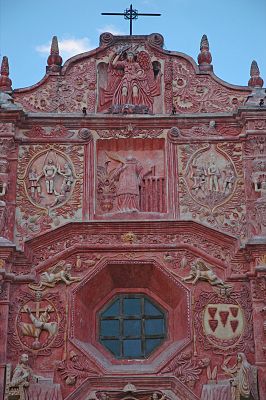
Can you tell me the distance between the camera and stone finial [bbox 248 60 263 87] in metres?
17.6

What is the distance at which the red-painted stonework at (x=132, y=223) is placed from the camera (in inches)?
583

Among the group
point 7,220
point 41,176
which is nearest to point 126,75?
point 41,176

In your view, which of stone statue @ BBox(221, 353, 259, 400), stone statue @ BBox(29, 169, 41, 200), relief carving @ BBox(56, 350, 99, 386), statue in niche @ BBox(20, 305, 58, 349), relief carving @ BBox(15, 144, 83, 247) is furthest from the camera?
stone statue @ BBox(29, 169, 41, 200)

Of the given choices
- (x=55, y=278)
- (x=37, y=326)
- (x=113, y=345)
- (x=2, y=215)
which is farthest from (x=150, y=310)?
(x=2, y=215)

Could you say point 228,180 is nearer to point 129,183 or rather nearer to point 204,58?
point 129,183

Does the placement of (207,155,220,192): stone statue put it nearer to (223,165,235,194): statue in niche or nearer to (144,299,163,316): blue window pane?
(223,165,235,194): statue in niche

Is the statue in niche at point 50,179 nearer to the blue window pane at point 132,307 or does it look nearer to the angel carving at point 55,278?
the angel carving at point 55,278

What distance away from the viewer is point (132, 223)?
16.0 metres

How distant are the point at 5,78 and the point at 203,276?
17.8 ft

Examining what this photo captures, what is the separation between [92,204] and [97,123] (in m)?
1.64

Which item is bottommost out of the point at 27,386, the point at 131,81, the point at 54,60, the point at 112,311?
the point at 27,386

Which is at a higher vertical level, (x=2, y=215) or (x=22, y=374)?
(x=2, y=215)

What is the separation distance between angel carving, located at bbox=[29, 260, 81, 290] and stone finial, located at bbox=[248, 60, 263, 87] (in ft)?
16.4

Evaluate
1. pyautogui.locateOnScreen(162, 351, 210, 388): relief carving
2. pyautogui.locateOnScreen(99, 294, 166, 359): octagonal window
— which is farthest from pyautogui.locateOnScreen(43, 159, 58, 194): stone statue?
pyautogui.locateOnScreen(162, 351, 210, 388): relief carving
